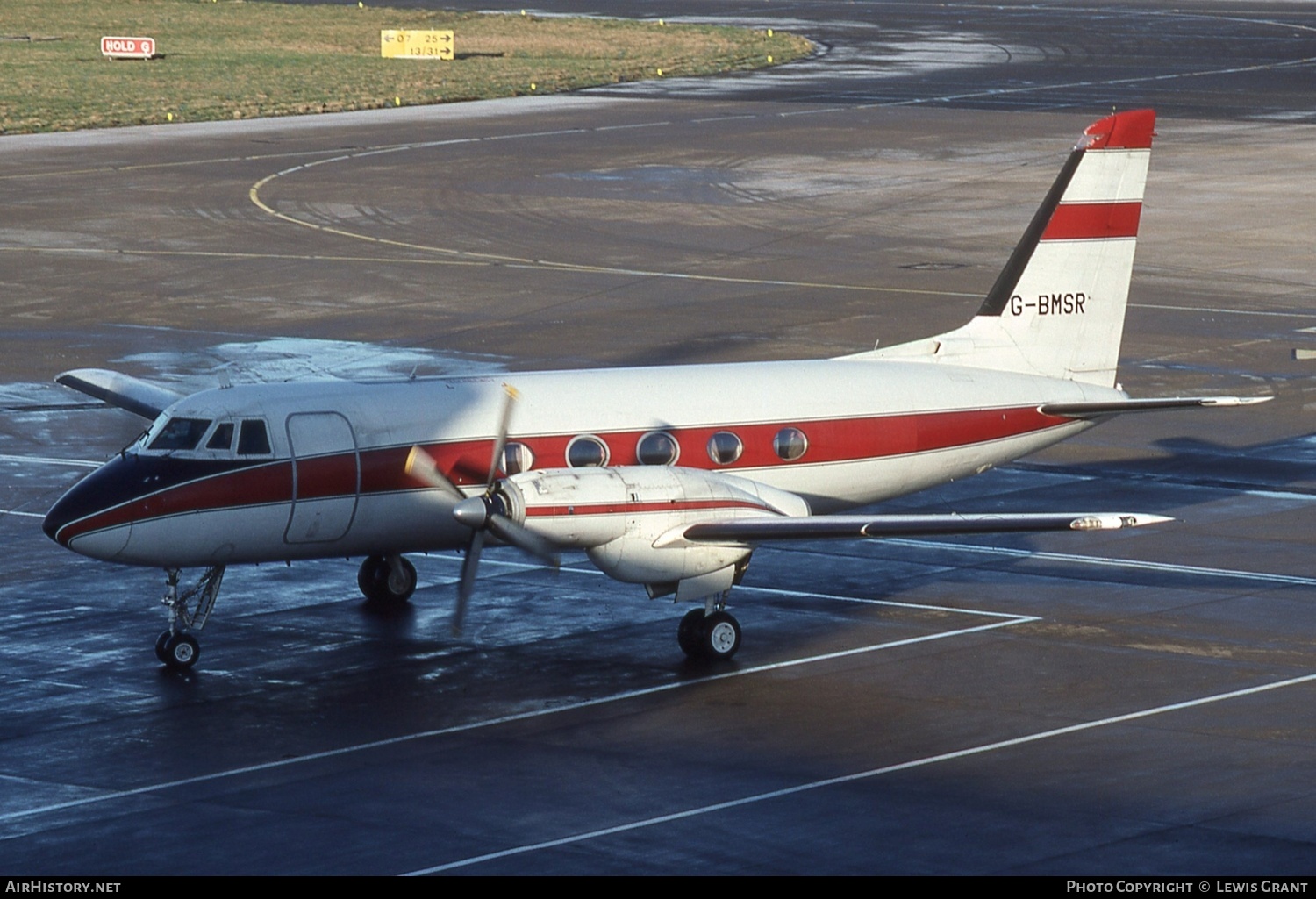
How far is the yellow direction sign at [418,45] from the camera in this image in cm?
9950

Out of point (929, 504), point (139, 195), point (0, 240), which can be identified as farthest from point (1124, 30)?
point (929, 504)

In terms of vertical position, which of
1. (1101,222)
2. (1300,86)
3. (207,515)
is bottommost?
(207,515)

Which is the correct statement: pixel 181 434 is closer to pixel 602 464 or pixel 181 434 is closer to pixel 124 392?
pixel 602 464

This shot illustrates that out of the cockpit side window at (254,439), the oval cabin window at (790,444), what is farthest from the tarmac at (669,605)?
the cockpit side window at (254,439)

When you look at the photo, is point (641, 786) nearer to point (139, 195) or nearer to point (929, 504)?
point (929, 504)

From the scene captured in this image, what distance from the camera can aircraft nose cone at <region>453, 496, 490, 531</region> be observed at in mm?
21094

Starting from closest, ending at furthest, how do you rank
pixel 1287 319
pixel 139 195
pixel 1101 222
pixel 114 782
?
pixel 114 782
pixel 1101 222
pixel 1287 319
pixel 139 195

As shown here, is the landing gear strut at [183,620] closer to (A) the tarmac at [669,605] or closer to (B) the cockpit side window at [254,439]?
(A) the tarmac at [669,605]

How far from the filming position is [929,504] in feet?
97.6

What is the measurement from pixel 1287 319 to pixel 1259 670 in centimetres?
2397

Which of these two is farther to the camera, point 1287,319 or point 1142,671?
point 1287,319

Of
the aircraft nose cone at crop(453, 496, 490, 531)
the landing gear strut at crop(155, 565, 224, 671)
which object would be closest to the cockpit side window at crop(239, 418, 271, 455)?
the landing gear strut at crop(155, 565, 224, 671)

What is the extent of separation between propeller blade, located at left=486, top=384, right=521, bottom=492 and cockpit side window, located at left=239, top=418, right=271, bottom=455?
2572 mm

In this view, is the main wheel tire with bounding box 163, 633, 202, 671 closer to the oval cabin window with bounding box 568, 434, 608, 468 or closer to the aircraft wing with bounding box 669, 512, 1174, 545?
the oval cabin window with bounding box 568, 434, 608, 468
